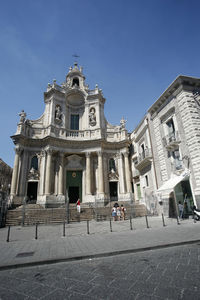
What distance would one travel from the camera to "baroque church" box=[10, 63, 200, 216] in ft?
49.9

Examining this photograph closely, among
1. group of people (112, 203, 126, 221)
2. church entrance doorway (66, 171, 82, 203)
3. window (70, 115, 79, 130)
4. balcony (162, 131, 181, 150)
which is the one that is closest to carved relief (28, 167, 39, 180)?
church entrance doorway (66, 171, 82, 203)

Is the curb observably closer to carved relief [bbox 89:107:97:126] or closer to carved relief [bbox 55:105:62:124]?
carved relief [bbox 89:107:97:126]

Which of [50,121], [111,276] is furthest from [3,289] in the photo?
[50,121]

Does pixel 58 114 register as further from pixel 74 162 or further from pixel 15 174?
pixel 15 174

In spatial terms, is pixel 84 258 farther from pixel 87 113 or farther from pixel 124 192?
pixel 87 113

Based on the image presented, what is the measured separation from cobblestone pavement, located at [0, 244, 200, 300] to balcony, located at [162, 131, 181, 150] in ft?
38.8

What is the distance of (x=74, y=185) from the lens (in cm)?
2562

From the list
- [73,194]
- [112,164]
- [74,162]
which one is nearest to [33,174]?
[74,162]

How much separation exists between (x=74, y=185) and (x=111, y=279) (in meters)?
22.5

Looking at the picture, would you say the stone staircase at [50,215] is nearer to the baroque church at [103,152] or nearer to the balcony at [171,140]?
the baroque church at [103,152]

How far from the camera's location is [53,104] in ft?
91.5

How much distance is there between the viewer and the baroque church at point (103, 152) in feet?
49.9

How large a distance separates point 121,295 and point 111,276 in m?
0.92

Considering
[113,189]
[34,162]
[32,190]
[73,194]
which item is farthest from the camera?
[113,189]
